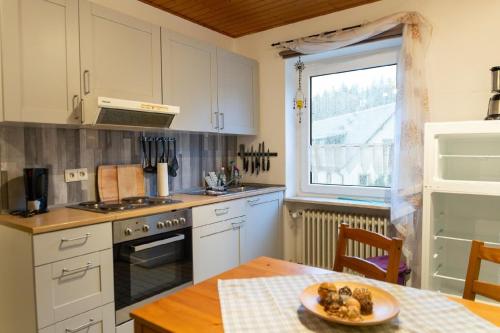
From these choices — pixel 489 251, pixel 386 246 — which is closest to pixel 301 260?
pixel 386 246

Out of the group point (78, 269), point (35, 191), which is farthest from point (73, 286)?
point (35, 191)

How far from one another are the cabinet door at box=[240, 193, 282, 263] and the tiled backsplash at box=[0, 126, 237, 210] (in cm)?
64

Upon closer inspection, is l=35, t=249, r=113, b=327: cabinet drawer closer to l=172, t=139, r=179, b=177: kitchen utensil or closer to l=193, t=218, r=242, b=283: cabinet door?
l=193, t=218, r=242, b=283: cabinet door

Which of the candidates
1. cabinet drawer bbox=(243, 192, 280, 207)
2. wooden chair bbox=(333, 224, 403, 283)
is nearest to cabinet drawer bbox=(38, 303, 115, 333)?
wooden chair bbox=(333, 224, 403, 283)

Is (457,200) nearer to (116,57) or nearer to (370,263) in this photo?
(370,263)

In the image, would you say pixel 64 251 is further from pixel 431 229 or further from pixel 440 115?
pixel 440 115

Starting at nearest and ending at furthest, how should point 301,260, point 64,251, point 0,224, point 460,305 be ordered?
point 460,305
point 64,251
point 0,224
point 301,260

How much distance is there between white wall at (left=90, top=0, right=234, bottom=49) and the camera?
2.55 m

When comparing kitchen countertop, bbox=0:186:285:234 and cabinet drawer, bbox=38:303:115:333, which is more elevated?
kitchen countertop, bbox=0:186:285:234

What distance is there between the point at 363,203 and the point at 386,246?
1.44 metres

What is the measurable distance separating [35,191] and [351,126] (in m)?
2.46

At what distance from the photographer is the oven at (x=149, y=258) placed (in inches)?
74.5

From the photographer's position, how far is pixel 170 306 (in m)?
1.09

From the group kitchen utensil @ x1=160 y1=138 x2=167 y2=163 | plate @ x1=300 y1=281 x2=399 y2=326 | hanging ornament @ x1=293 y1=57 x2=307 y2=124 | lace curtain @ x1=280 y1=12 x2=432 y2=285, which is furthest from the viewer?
hanging ornament @ x1=293 y1=57 x2=307 y2=124
